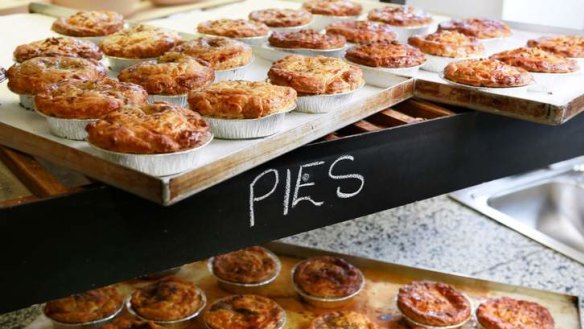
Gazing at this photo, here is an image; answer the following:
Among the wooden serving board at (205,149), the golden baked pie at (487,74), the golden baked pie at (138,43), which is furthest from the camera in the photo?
the golden baked pie at (138,43)

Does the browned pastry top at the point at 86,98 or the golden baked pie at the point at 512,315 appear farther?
the golden baked pie at the point at 512,315

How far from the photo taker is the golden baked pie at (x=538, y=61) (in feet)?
8.25

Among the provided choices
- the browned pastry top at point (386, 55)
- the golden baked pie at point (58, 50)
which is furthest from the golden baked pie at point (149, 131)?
the browned pastry top at point (386, 55)

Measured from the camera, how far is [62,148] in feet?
5.85

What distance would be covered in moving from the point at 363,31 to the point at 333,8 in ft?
1.95

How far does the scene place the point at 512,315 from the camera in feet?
8.80

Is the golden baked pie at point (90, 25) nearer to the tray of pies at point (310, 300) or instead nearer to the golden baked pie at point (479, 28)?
the tray of pies at point (310, 300)

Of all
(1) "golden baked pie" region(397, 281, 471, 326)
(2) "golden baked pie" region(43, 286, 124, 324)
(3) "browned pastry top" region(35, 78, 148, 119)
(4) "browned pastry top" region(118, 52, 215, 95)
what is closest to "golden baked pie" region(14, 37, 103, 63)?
(4) "browned pastry top" region(118, 52, 215, 95)

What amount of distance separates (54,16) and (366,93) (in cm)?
190

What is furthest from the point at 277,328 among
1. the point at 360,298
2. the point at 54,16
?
the point at 54,16

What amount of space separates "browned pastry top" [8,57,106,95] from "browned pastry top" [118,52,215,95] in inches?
4.2

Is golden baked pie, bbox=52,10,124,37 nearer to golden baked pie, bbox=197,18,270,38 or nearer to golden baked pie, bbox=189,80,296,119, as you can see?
golden baked pie, bbox=197,18,270,38

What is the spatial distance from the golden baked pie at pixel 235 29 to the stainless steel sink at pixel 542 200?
122 cm

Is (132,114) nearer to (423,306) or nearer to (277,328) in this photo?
(277,328)
